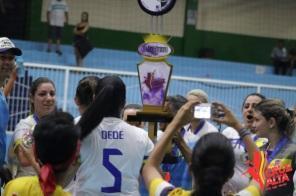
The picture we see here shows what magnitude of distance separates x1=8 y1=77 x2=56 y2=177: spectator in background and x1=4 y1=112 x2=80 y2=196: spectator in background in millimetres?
1360

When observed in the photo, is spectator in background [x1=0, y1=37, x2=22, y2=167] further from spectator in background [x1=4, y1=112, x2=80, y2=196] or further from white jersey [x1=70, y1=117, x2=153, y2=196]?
spectator in background [x1=4, y1=112, x2=80, y2=196]

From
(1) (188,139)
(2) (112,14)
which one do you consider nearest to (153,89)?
(1) (188,139)

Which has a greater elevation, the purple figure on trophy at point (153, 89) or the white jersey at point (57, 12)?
the white jersey at point (57, 12)

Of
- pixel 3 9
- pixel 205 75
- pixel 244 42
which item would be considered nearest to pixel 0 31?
pixel 3 9

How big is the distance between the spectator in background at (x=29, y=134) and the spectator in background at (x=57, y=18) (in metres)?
12.7

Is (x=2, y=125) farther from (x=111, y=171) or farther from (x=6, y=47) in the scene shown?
(x=111, y=171)

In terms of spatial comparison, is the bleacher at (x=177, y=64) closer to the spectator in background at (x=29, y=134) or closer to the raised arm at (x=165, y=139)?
the spectator in background at (x=29, y=134)

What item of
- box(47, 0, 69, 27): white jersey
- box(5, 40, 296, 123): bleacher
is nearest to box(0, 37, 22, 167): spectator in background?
box(5, 40, 296, 123): bleacher

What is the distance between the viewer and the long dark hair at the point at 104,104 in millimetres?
4039

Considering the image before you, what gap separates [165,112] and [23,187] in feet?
4.55

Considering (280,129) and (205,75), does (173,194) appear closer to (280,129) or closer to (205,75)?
(280,129)

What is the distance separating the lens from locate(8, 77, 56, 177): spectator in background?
519 cm

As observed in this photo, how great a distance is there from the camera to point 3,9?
64.2ft

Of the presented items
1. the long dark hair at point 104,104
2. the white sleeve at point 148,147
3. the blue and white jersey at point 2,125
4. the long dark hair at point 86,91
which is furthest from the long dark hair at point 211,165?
the blue and white jersey at point 2,125
